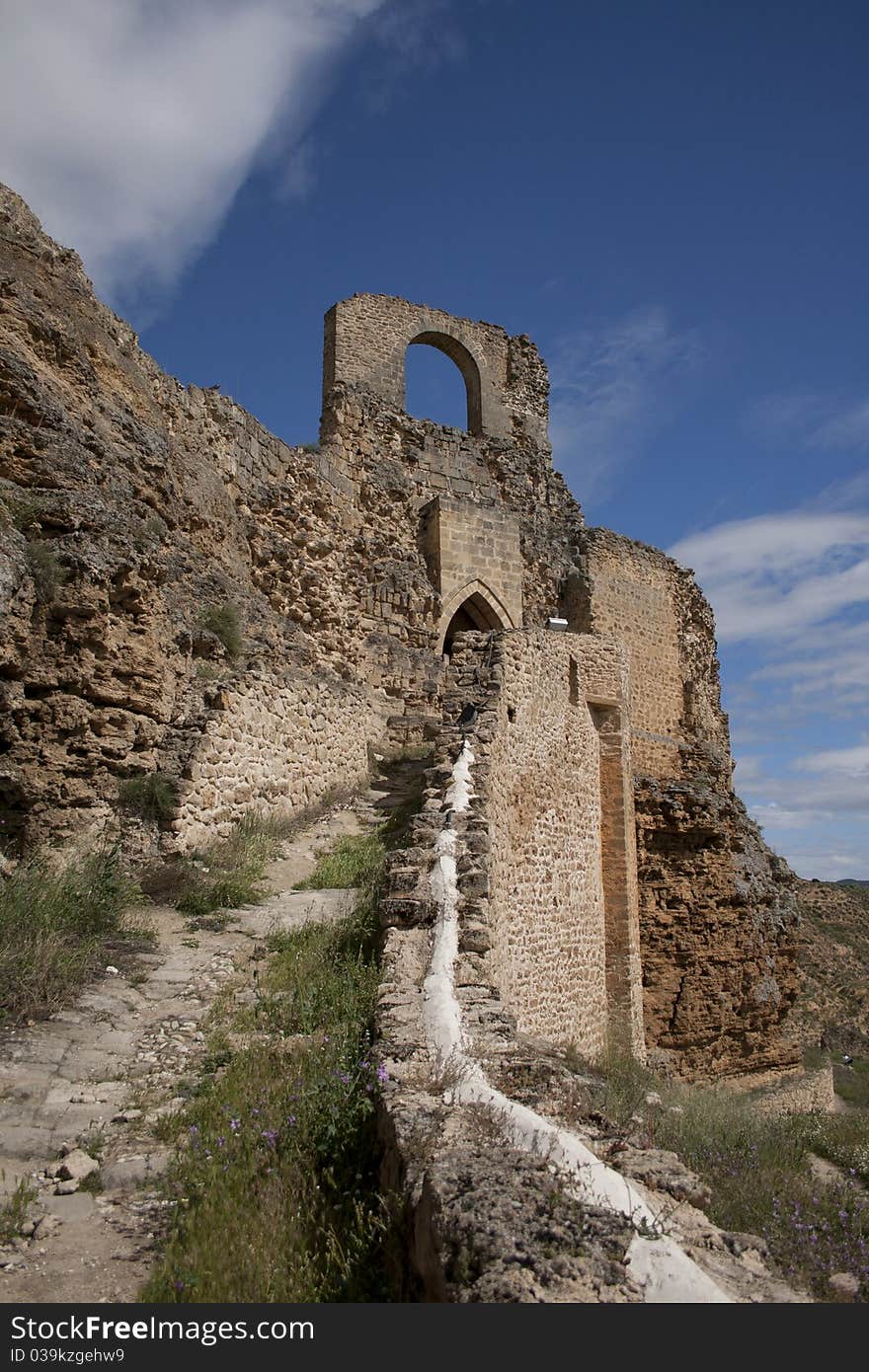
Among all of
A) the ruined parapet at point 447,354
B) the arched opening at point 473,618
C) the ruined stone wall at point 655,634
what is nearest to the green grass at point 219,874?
the arched opening at point 473,618

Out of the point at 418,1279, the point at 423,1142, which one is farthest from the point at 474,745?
the point at 418,1279

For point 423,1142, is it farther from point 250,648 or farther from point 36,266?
point 36,266

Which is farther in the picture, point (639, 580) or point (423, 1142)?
point (639, 580)

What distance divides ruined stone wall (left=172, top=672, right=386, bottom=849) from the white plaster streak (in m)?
3.43

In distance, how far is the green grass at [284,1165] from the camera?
3.26 m

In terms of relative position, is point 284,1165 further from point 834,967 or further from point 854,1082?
point 834,967

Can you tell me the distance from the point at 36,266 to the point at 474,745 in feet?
20.2

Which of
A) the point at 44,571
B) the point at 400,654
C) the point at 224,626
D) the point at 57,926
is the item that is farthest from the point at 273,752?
the point at 400,654

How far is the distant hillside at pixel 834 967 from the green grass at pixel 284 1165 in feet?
44.9

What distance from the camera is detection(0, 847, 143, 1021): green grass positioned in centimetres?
531

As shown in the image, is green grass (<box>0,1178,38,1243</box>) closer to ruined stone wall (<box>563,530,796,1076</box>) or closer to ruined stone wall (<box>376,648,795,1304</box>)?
ruined stone wall (<box>376,648,795,1304</box>)

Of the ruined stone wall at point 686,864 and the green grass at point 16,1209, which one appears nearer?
the green grass at point 16,1209

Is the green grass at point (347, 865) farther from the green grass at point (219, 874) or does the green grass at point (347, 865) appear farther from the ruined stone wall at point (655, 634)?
the ruined stone wall at point (655, 634)

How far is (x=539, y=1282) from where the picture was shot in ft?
8.43
